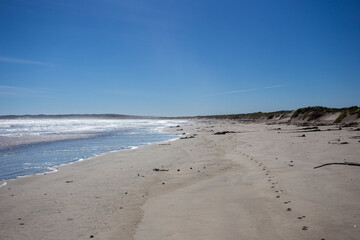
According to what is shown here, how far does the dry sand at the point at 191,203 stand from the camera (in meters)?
3.87

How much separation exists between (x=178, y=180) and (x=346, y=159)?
18.8 feet

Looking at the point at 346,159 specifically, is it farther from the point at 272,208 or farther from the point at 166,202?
the point at 166,202

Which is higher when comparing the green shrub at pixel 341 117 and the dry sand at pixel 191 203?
the green shrub at pixel 341 117

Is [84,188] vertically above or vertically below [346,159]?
below

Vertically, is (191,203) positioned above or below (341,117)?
below

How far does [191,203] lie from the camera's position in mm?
5180

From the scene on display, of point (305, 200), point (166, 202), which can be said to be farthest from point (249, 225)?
point (166, 202)

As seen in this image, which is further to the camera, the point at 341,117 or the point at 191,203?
the point at 341,117

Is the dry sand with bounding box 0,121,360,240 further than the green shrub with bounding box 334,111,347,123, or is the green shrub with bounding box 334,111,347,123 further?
the green shrub with bounding box 334,111,347,123

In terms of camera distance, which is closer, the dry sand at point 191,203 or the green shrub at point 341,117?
the dry sand at point 191,203

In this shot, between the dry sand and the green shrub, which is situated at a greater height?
the green shrub

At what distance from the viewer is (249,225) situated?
391 centimetres

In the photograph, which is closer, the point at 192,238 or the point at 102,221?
the point at 192,238

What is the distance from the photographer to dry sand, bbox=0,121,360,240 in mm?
3867
